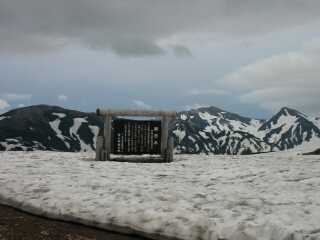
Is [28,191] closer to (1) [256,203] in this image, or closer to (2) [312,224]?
(1) [256,203]

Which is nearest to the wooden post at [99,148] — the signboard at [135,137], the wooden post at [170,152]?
the signboard at [135,137]

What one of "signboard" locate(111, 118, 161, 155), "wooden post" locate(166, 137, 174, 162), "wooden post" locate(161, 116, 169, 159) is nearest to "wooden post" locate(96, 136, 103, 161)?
"signboard" locate(111, 118, 161, 155)

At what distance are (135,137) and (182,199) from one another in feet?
39.0

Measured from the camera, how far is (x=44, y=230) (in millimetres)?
10469

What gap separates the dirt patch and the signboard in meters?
11.7

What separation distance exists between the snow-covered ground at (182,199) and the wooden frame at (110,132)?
17.0 ft

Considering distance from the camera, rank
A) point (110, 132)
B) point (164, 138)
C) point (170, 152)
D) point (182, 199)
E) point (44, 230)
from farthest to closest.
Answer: point (164, 138)
point (110, 132)
point (170, 152)
point (182, 199)
point (44, 230)

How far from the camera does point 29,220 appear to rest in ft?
37.1

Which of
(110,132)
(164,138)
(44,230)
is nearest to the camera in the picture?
(44,230)

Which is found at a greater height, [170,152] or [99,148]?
[99,148]

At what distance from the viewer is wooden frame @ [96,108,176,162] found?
23297 millimetres

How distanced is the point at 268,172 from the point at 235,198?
15.9 feet

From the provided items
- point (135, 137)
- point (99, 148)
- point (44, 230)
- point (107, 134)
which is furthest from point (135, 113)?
point (44, 230)

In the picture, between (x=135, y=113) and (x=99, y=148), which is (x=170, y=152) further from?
(x=99, y=148)
